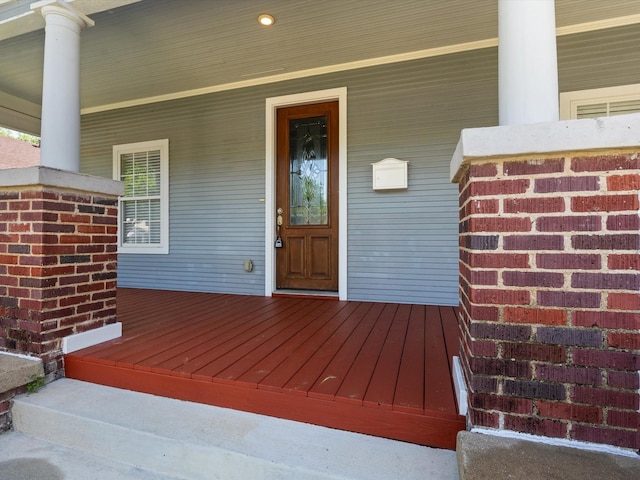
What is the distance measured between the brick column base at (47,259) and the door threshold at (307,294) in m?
2.05

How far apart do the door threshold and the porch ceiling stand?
98.9 inches

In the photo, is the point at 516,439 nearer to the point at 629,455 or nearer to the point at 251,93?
the point at 629,455

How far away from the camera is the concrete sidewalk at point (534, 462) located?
102 centimetres

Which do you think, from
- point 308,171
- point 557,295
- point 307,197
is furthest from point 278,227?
point 557,295

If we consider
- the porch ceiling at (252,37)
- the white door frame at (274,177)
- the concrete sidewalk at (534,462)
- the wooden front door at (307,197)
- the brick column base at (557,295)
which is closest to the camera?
the concrete sidewalk at (534,462)

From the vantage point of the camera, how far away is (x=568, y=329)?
1162 mm

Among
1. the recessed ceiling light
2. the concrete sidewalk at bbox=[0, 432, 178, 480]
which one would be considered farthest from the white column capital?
the concrete sidewalk at bbox=[0, 432, 178, 480]

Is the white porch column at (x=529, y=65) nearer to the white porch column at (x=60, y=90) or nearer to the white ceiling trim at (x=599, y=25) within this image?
the white ceiling trim at (x=599, y=25)

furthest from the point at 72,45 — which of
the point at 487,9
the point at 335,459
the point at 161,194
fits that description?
the point at 487,9

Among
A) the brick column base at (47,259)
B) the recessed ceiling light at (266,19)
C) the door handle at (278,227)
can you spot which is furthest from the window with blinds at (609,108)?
the brick column base at (47,259)

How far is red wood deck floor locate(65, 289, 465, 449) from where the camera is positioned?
4.70 feet

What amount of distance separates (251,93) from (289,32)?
3.56 feet

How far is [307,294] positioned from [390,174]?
161 cm

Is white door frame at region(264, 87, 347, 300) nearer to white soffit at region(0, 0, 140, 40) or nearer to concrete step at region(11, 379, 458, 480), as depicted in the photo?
white soffit at region(0, 0, 140, 40)
